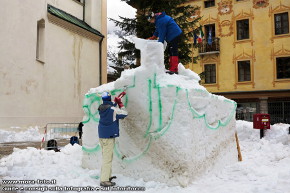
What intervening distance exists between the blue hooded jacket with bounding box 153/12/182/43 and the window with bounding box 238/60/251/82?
64.0ft

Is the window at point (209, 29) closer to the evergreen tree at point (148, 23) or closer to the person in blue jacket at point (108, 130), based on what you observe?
the evergreen tree at point (148, 23)

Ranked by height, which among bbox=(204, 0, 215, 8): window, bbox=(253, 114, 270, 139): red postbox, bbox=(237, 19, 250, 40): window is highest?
bbox=(204, 0, 215, 8): window

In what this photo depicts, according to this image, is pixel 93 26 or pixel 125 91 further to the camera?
pixel 93 26

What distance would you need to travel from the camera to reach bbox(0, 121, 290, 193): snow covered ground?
5.37m

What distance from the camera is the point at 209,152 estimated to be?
6.52m

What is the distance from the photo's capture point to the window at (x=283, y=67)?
78.0 ft

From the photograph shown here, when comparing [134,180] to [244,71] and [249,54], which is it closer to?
[244,71]

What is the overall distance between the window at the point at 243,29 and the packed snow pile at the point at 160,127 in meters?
20.4

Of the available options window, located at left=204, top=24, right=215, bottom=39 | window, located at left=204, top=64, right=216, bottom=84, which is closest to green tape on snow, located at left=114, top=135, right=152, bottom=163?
window, located at left=204, top=64, right=216, bottom=84

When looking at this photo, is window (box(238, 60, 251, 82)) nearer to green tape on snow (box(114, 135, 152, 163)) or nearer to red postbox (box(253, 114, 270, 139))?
red postbox (box(253, 114, 270, 139))

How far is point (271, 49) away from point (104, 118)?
A: 71.8 feet

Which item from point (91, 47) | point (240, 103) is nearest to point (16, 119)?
point (91, 47)

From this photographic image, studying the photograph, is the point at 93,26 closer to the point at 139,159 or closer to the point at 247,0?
the point at 247,0

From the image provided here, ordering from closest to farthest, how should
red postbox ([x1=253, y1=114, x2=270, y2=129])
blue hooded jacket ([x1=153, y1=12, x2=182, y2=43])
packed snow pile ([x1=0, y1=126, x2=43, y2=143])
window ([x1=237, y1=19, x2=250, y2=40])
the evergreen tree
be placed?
1. blue hooded jacket ([x1=153, y1=12, x2=182, y2=43])
2. red postbox ([x1=253, y1=114, x2=270, y2=129])
3. packed snow pile ([x1=0, y1=126, x2=43, y2=143])
4. the evergreen tree
5. window ([x1=237, y1=19, x2=250, y2=40])
